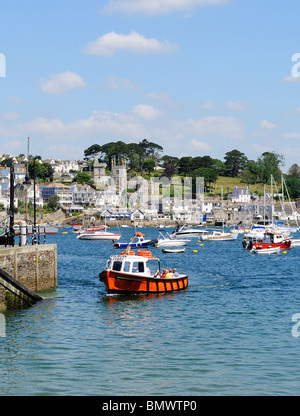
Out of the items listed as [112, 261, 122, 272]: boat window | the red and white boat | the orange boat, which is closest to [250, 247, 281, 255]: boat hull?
the red and white boat

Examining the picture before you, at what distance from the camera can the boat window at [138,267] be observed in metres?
37.6

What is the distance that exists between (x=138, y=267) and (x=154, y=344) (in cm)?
1285

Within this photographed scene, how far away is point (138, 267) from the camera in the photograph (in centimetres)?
3775

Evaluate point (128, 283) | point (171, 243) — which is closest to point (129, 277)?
point (128, 283)

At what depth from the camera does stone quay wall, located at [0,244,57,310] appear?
3184 cm

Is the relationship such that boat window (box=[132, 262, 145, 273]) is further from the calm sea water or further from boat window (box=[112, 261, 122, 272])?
the calm sea water

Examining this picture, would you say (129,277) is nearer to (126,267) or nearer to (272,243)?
(126,267)

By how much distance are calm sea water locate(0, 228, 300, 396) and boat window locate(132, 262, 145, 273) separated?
1915 mm

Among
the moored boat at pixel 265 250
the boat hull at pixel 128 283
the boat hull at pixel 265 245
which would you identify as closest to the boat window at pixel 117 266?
the boat hull at pixel 128 283

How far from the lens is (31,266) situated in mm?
34781
